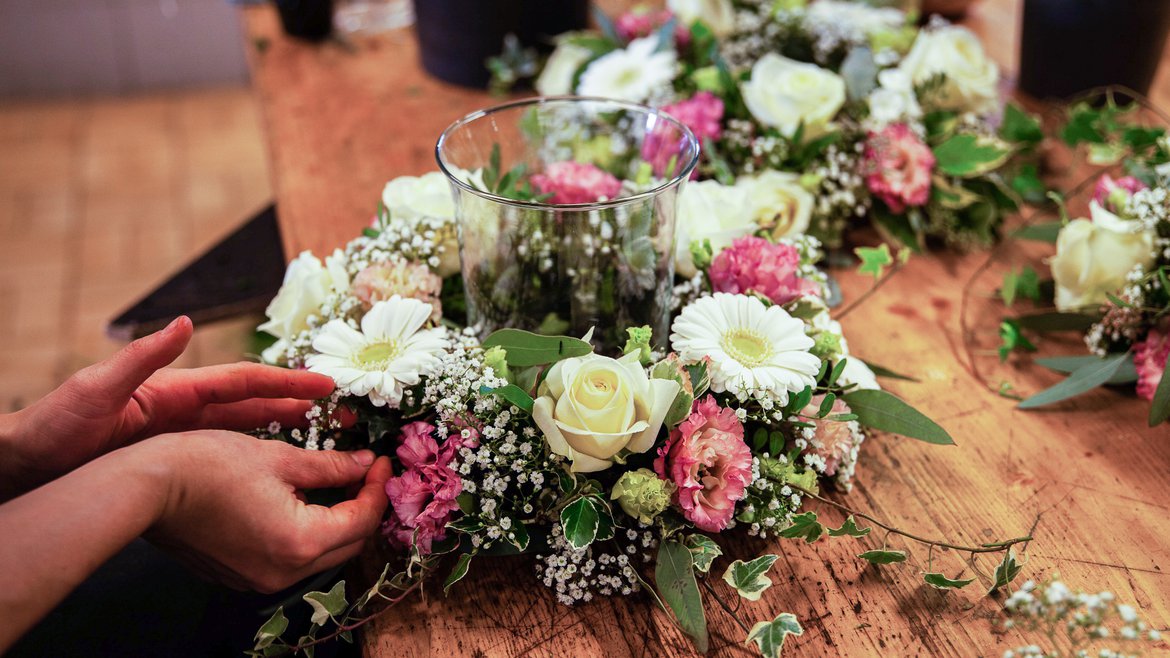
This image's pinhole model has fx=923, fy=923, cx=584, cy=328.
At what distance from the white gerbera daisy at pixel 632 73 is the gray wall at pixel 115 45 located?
2.41 m

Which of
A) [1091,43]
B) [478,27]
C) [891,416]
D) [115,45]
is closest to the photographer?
[891,416]

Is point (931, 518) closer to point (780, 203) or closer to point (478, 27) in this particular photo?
point (780, 203)

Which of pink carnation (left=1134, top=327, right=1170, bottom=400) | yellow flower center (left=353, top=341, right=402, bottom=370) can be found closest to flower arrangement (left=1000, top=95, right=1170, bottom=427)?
pink carnation (left=1134, top=327, right=1170, bottom=400)

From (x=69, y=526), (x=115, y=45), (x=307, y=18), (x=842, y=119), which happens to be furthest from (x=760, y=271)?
(x=115, y=45)

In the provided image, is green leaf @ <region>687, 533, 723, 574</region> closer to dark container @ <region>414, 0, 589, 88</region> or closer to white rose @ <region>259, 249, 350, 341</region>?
white rose @ <region>259, 249, 350, 341</region>

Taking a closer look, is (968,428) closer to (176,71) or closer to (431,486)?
(431,486)

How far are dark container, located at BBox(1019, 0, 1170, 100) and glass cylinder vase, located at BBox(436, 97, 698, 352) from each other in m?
0.77

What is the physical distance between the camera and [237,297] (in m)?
1.46

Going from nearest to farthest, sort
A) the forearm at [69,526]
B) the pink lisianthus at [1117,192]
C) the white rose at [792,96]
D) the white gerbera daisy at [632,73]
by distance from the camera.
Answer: the forearm at [69,526], the pink lisianthus at [1117,192], the white rose at [792,96], the white gerbera daisy at [632,73]

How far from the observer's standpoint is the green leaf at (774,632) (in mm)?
623

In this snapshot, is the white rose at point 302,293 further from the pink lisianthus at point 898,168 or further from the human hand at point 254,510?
the pink lisianthus at point 898,168

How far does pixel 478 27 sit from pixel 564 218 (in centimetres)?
82

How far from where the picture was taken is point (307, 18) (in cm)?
161

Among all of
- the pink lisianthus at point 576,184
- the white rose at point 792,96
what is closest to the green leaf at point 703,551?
the pink lisianthus at point 576,184
